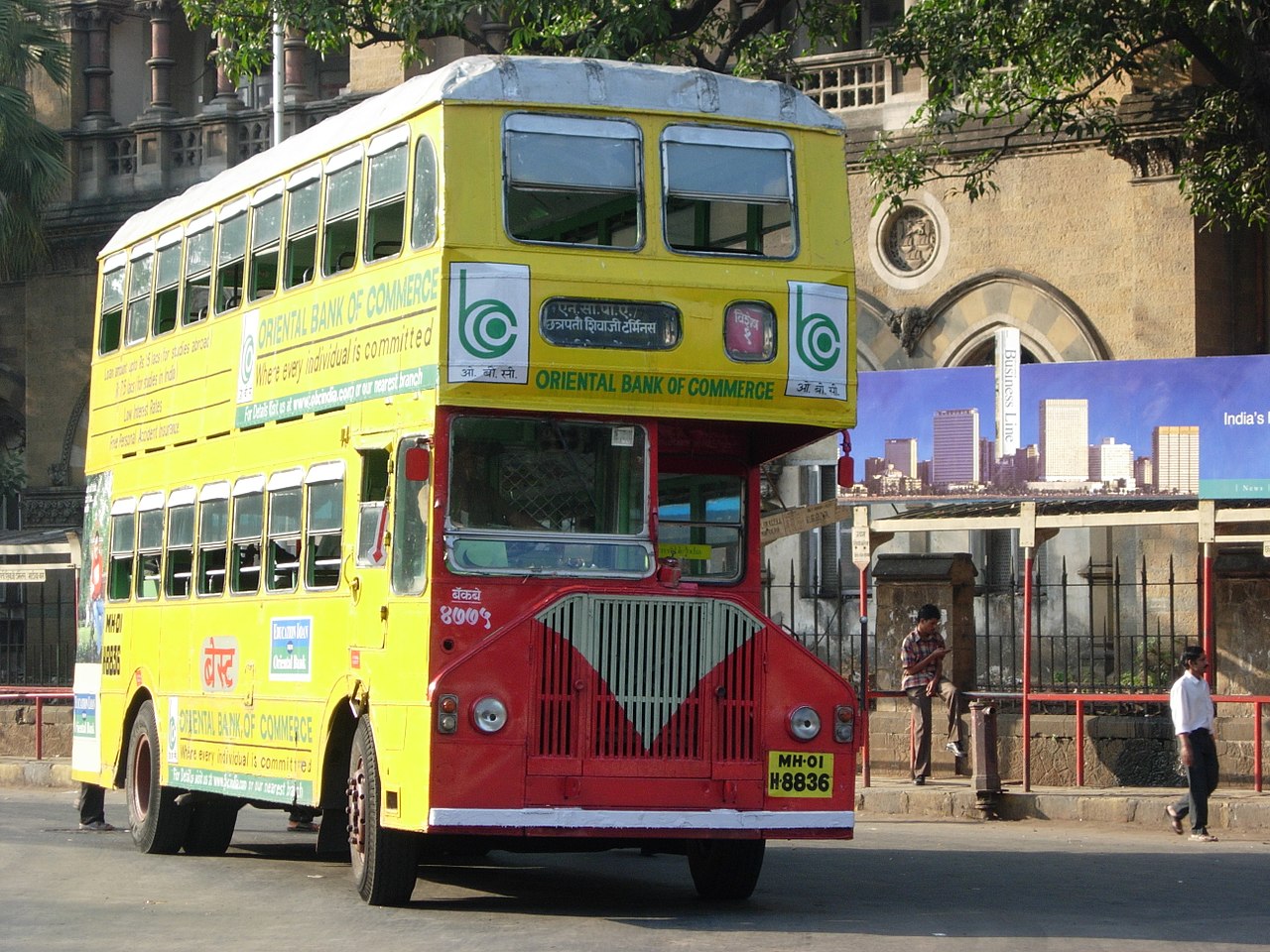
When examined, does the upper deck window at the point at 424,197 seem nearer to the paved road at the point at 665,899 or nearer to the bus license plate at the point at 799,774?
the bus license plate at the point at 799,774

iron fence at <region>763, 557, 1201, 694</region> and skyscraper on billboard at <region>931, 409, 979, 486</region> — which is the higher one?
skyscraper on billboard at <region>931, 409, 979, 486</region>

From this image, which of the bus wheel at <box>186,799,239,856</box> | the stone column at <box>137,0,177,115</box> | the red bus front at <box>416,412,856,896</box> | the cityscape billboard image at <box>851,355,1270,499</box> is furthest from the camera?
the stone column at <box>137,0,177,115</box>

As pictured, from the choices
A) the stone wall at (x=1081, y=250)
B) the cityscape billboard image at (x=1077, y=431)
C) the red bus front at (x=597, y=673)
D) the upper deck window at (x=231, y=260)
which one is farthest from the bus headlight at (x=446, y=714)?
the stone wall at (x=1081, y=250)

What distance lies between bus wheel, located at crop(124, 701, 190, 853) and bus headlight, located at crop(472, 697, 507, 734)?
5145mm

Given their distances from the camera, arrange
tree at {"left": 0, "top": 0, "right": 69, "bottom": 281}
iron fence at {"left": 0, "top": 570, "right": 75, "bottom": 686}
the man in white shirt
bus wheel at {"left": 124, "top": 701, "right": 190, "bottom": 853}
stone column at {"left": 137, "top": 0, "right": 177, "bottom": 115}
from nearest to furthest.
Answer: bus wheel at {"left": 124, "top": 701, "right": 190, "bottom": 853} → the man in white shirt → iron fence at {"left": 0, "top": 570, "right": 75, "bottom": 686} → tree at {"left": 0, "top": 0, "right": 69, "bottom": 281} → stone column at {"left": 137, "top": 0, "right": 177, "bottom": 115}

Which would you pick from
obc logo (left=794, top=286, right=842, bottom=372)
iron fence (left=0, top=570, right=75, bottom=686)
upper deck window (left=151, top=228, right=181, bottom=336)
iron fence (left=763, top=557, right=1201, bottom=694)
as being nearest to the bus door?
obc logo (left=794, top=286, right=842, bottom=372)

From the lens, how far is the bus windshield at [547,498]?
11.8 m

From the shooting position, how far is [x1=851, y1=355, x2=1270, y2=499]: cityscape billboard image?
19688 millimetres

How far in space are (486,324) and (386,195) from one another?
1329mm

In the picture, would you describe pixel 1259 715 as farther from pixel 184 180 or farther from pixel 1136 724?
pixel 184 180

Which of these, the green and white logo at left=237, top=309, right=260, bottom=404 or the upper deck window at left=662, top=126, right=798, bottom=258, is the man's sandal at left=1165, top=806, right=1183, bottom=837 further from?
the green and white logo at left=237, top=309, right=260, bottom=404

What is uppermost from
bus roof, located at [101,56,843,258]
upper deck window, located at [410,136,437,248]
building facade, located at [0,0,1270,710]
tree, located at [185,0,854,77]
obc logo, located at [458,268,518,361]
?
tree, located at [185,0,854,77]

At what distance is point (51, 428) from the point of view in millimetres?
33375

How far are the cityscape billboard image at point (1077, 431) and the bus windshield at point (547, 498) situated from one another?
9025 mm
